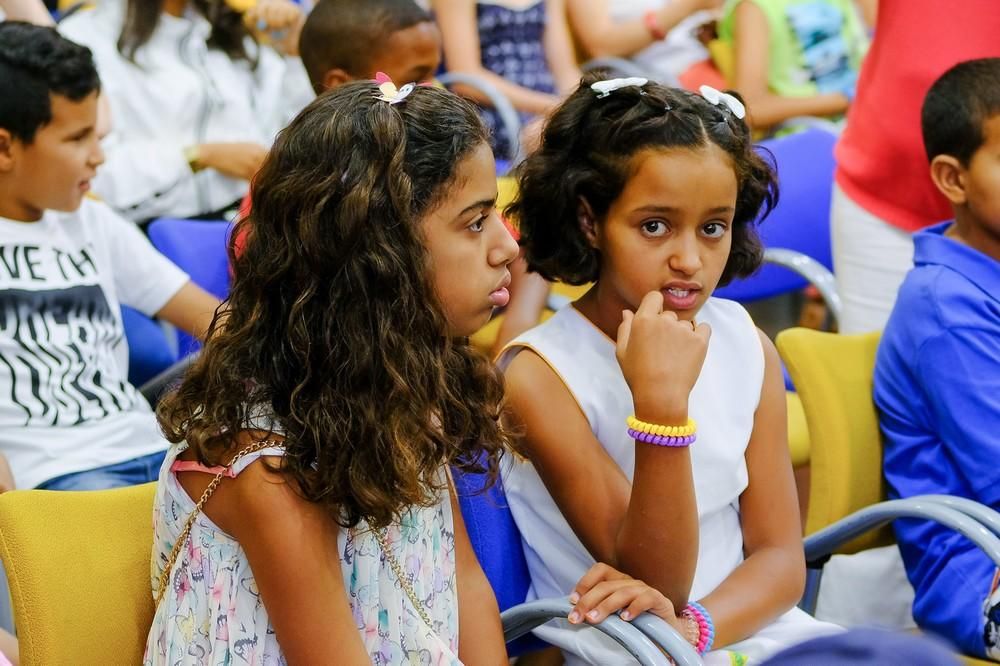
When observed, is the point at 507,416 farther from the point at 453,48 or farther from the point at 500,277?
the point at 453,48

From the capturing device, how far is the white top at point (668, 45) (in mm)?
4297

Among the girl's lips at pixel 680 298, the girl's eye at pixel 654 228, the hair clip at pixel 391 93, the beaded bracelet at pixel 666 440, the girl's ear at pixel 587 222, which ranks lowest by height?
the beaded bracelet at pixel 666 440

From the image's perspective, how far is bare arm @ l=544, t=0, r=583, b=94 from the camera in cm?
405

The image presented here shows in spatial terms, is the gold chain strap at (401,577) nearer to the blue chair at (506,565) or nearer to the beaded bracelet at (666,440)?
the blue chair at (506,565)

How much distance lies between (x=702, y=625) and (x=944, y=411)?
61 centimetres

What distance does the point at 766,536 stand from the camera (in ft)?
5.94

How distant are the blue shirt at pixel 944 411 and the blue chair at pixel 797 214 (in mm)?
985

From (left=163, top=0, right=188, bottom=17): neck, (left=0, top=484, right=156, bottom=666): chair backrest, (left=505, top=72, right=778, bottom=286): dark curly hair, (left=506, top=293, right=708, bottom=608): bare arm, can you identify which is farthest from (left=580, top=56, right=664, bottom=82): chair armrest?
(left=0, top=484, right=156, bottom=666): chair backrest

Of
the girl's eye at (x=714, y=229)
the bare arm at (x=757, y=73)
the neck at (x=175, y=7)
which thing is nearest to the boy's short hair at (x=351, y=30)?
the neck at (x=175, y=7)

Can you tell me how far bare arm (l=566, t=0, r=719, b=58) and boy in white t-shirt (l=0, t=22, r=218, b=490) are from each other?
6.97 feet

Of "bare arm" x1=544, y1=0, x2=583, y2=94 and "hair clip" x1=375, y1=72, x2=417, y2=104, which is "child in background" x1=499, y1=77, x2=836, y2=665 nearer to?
"hair clip" x1=375, y1=72, x2=417, y2=104

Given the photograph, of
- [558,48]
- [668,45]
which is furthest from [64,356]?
[668,45]

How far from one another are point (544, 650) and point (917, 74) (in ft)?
4.68

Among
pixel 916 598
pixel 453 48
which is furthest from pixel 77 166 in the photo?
pixel 453 48
